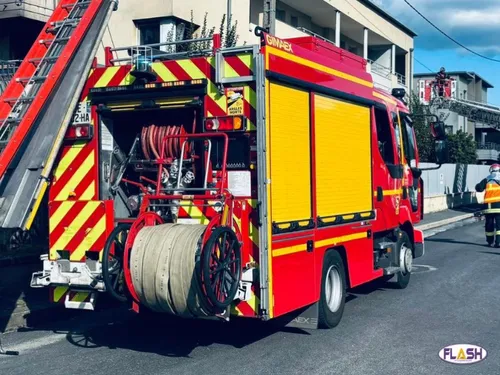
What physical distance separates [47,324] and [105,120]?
109 inches

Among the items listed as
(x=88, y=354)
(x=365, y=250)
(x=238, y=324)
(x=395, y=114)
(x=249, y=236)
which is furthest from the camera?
(x=395, y=114)

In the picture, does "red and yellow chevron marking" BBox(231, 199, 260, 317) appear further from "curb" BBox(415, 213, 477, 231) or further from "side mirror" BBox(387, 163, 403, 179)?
"curb" BBox(415, 213, 477, 231)

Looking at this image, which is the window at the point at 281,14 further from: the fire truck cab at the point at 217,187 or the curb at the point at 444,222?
the fire truck cab at the point at 217,187

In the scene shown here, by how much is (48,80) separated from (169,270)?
2872mm

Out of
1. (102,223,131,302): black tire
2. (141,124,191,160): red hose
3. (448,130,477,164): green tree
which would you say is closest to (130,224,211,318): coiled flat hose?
(102,223,131,302): black tire

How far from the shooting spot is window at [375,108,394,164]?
10195 mm

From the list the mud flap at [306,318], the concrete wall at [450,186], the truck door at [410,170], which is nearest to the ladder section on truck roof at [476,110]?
the concrete wall at [450,186]

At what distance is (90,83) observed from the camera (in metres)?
7.84

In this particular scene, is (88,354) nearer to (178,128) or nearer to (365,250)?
(178,128)

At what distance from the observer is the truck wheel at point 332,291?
782cm

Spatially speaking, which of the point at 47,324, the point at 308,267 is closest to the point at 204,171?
the point at 308,267

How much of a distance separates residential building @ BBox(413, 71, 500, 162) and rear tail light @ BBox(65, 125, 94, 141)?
52163 mm

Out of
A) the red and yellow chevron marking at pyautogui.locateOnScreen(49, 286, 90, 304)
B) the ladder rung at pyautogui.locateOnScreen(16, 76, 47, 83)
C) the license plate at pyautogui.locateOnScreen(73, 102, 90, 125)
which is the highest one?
the ladder rung at pyautogui.locateOnScreen(16, 76, 47, 83)

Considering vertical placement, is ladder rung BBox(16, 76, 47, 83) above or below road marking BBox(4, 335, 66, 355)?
above
